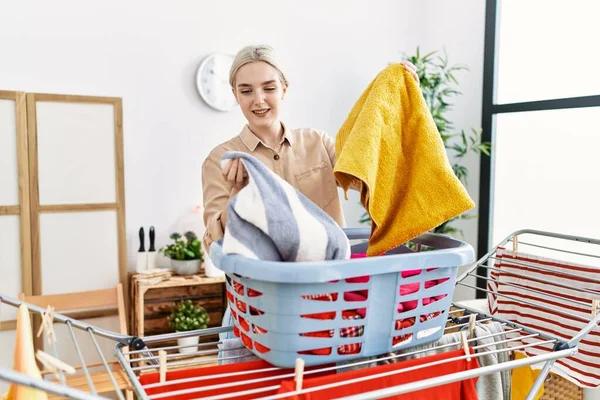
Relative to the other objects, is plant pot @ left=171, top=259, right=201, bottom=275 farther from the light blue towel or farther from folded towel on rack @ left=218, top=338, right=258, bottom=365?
the light blue towel

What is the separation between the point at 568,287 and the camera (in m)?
1.14

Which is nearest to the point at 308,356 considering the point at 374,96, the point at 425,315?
the point at 425,315

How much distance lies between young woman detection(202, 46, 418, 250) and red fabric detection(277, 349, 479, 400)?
0.50 metres

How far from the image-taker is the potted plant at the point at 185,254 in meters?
2.80

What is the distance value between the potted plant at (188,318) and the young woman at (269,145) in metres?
1.49

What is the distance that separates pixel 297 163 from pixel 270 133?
0.37ft

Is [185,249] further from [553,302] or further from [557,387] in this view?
[553,302]

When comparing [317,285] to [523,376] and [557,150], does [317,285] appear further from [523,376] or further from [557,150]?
[557,150]

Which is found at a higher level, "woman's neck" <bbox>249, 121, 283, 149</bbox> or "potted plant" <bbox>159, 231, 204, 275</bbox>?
"woman's neck" <bbox>249, 121, 283, 149</bbox>

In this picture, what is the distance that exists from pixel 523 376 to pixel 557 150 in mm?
1934

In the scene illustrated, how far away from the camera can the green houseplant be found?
3102 millimetres

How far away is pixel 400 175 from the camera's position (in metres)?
0.86

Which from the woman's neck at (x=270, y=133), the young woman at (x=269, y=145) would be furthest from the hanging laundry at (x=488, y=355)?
the woman's neck at (x=270, y=133)

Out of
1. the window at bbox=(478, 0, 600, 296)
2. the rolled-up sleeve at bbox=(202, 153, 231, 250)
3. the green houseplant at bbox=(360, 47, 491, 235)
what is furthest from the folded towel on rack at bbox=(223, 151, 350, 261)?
the green houseplant at bbox=(360, 47, 491, 235)
